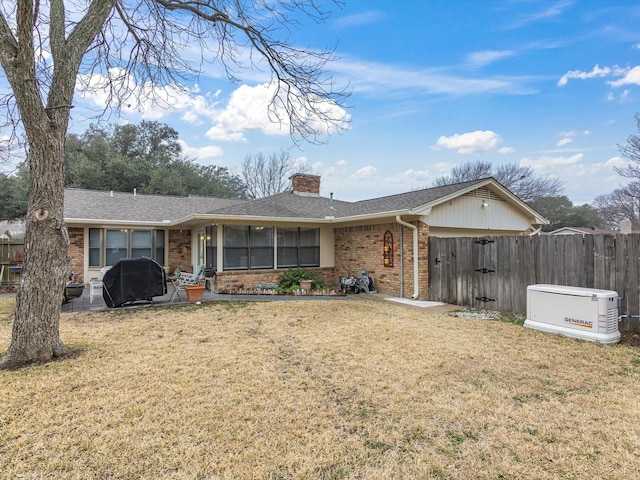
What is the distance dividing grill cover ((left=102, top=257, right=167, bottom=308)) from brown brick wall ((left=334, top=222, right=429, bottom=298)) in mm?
5759

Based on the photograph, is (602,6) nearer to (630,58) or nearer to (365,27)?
(630,58)

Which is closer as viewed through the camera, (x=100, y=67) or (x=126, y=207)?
(x=100, y=67)

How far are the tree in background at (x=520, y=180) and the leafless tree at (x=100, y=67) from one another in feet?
88.7

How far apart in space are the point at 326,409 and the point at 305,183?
41.4 feet

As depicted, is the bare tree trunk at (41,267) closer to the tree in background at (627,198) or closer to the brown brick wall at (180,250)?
the brown brick wall at (180,250)

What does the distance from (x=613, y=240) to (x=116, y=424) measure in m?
7.36

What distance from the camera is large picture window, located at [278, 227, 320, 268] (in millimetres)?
11500

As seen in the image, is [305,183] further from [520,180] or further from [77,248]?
[520,180]

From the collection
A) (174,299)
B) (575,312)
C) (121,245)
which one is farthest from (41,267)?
(121,245)

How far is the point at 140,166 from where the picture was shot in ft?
77.4

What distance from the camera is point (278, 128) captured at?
6.63 meters

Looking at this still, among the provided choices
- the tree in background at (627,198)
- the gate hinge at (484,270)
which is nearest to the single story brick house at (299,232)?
the gate hinge at (484,270)

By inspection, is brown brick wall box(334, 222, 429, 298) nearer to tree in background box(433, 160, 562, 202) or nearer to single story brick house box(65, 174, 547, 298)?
single story brick house box(65, 174, 547, 298)

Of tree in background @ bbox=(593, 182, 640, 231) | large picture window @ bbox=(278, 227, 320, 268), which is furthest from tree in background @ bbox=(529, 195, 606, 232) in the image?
large picture window @ bbox=(278, 227, 320, 268)
